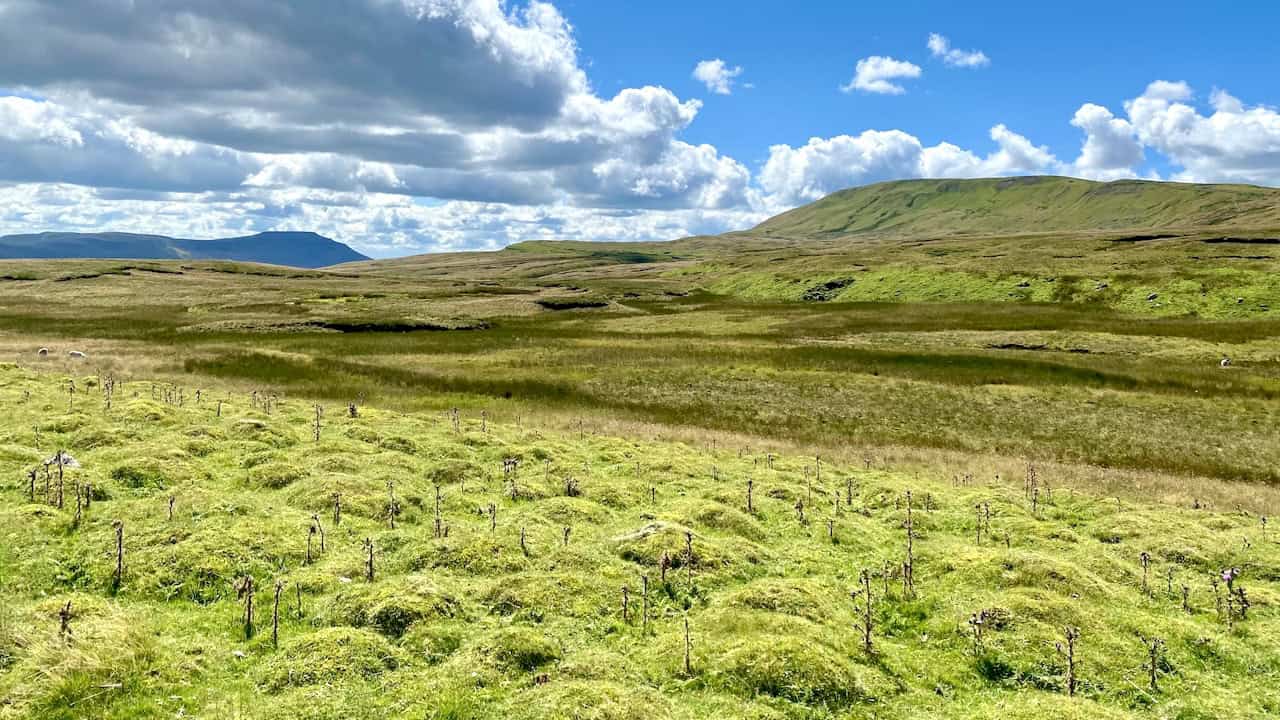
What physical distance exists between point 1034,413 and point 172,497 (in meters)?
44.1

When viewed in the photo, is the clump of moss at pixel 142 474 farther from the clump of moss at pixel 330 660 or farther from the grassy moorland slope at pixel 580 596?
the clump of moss at pixel 330 660

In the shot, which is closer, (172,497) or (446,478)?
(172,497)

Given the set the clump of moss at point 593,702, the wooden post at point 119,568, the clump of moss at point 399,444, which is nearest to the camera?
the clump of moss at point 593,702

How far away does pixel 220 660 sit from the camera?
1058 cm

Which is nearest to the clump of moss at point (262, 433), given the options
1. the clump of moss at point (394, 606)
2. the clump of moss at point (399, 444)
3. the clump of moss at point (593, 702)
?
the clump of moss at point (399, 444)

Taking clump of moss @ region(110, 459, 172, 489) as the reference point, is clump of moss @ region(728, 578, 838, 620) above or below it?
below

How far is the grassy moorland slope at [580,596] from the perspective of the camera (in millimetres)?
10109

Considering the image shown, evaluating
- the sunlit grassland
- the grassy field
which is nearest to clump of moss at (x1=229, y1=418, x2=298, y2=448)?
the grassy field

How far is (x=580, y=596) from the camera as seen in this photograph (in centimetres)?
1330

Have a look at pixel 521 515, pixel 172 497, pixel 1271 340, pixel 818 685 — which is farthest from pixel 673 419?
pixel 1271 340

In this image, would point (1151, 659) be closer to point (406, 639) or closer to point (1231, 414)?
point (406, 639)

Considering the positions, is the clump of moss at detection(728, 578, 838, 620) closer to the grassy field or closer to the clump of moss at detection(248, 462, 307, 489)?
the grassy field

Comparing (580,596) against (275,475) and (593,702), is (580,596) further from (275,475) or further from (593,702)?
(275,475)

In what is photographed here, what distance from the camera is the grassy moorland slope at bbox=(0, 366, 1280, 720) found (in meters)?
10.1
